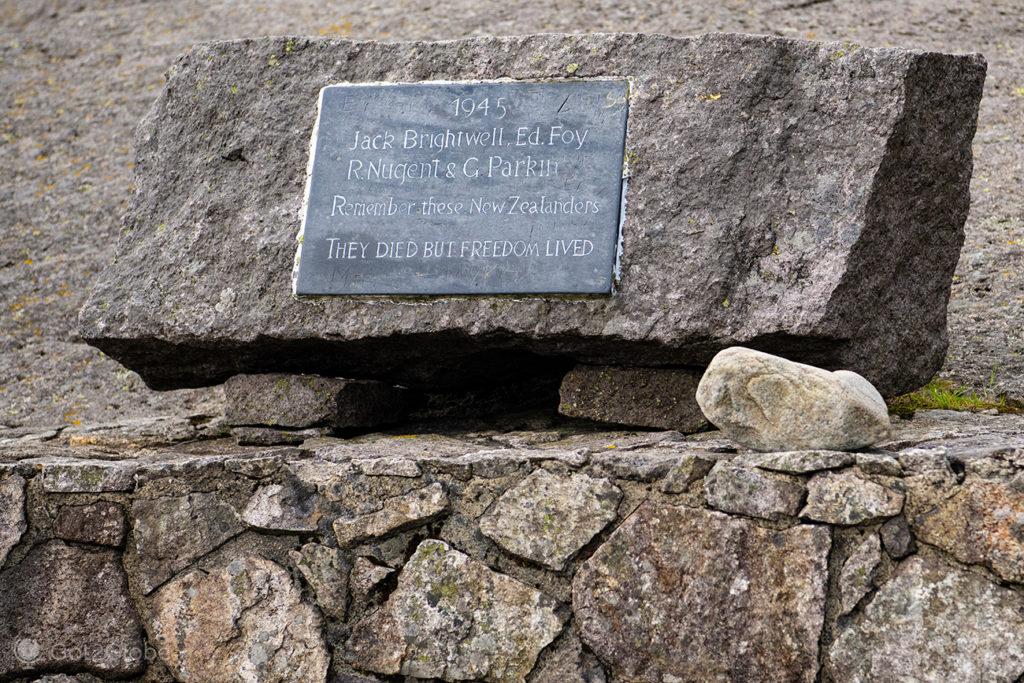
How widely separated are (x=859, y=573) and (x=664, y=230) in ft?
4.73

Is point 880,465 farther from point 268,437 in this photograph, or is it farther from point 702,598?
point 268,437

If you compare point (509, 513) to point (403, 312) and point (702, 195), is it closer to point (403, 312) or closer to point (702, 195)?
point (403, 312)

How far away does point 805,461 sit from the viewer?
3477 millimetres

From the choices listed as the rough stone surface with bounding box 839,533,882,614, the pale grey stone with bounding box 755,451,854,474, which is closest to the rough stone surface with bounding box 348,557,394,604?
the pale grey stone with bounding box 755,451,854,474

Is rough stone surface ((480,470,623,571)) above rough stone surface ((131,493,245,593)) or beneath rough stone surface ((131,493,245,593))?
above

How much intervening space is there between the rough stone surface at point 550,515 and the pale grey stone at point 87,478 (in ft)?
3.92

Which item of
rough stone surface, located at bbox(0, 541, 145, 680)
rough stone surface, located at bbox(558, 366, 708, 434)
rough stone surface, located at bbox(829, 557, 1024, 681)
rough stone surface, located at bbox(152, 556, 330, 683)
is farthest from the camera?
rough stone surface, located at bbox(558, 366, 708, 434)

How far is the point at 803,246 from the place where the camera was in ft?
13.5

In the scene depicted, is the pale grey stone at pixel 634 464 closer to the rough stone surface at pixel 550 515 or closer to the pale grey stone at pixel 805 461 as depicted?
the rough stone surface at pixel 550 515

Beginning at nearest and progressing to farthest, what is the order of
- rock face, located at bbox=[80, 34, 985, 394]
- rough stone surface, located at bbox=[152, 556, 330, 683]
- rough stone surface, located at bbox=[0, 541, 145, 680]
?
rough stone surface, located at bbox=[152, 556, 330, 683] < rough stone surface, located at bbox=[0, 541, 145, 680] < rock face, located at bbox=[80, 34, 985, 394]

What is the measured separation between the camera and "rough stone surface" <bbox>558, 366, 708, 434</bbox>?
426 centimetres

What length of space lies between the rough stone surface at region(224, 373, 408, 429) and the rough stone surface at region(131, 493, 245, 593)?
2.23 feet

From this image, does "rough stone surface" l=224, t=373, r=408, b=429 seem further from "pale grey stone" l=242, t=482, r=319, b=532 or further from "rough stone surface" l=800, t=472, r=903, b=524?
"rough stone surface" l=800, t=472, r=903, b=524

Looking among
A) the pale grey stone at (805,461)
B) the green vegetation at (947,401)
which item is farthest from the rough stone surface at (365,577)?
the green vegetation at (947,401)
